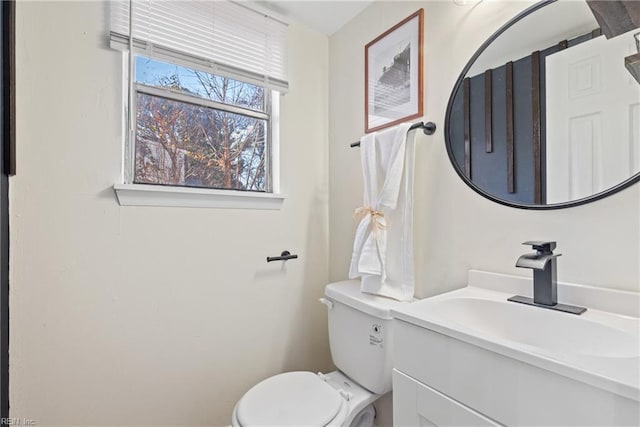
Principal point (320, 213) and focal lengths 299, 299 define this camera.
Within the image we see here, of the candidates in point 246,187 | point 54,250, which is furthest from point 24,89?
point 246,187

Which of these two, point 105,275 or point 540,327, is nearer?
point 540,327

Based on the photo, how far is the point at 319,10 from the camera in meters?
1.53

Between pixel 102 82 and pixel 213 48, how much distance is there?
0.48 m

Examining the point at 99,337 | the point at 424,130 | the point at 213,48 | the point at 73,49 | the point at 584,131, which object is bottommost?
the point at 99,337

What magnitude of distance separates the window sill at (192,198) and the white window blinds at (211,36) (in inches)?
21.7

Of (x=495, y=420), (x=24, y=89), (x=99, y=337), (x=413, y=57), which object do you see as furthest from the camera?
(x=413, y=57)

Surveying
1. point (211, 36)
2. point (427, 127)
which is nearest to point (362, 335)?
point (427, 127)

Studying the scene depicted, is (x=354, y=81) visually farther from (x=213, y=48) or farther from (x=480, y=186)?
(x=480, y=186)

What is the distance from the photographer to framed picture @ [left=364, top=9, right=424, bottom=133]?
1266 millimetres

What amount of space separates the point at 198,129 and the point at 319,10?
2.85 ft

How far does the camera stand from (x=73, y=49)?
111 centimetres

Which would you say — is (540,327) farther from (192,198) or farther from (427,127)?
(192,198)

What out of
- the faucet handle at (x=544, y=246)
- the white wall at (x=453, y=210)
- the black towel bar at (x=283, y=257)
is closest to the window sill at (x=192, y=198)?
the black towel bar at (x=283, y=257)

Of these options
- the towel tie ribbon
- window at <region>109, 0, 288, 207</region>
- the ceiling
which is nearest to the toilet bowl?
the towel tie ribbon
